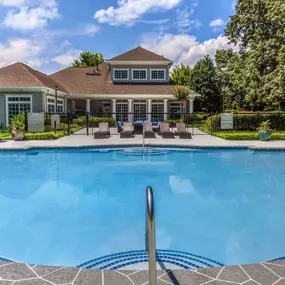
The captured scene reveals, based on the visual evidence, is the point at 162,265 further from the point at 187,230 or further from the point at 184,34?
the point at 184,34

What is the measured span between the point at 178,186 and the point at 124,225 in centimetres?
348

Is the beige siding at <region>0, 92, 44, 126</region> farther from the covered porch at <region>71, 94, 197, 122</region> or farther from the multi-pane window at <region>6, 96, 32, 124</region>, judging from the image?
the covered porch at <region>71, 94, 197, 122</region>

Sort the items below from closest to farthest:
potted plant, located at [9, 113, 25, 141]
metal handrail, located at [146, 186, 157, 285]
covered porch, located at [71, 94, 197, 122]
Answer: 1. metal handrail, located at [146, 186, 157, 285]
2. potted plant, located at [9, 113, 25, 141]
3. covered porch, located at [71, 94, 197, 122]

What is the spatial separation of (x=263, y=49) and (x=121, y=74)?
12.5 meters

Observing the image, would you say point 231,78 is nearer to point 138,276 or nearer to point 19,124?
point 19,124

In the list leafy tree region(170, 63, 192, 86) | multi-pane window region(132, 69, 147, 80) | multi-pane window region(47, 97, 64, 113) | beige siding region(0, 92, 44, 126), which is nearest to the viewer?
beige siding region(0, 92, 44, 126)

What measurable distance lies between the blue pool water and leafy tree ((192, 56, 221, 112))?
21.2 metres

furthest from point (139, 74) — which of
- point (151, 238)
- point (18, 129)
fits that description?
point (151, 238)

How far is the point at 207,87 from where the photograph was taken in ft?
112

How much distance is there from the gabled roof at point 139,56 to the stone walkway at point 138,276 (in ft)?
91.2

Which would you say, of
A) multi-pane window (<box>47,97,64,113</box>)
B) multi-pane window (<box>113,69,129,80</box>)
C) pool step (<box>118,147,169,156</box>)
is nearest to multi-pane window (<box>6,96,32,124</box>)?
multi-pane window (<box>47,97,64,113</box>)

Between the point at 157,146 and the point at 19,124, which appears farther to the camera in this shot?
the point at 19,124

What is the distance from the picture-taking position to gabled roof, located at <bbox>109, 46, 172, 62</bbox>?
30.2 metres

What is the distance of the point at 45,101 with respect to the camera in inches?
901
